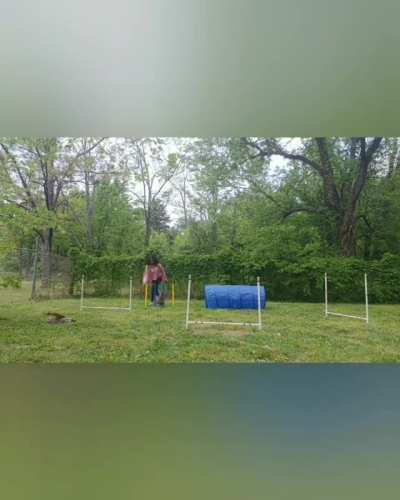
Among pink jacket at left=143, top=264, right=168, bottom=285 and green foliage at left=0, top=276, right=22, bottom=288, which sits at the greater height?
pink jacket at left=143, top=264, right=168, bottom=285

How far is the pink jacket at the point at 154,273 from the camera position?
13.3ft

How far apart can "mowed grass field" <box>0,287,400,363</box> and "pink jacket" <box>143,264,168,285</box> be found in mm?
276

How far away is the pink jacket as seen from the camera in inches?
159

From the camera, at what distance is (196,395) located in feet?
9.12

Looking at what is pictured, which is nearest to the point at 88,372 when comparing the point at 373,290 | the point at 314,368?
the point at 314,368

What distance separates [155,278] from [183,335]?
2.20 feet

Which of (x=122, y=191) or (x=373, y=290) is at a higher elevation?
(x=122, y=191)

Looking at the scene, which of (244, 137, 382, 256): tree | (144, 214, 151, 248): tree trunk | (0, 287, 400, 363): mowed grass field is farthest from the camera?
(144, 214, 151, 248): tree trunk

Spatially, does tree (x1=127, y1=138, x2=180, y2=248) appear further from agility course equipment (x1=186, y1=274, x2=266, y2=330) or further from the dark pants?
agility course equipment (x1=186, y1=274, x2=266, y2=330)

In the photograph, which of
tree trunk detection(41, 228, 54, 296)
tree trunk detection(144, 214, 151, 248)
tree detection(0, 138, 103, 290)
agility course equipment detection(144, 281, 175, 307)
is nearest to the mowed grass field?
agility course equipment detection(144, 281, 175, 307)

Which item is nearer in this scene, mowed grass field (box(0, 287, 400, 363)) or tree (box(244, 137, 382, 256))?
mowed grass field (box(0, 287, 400, 363))
